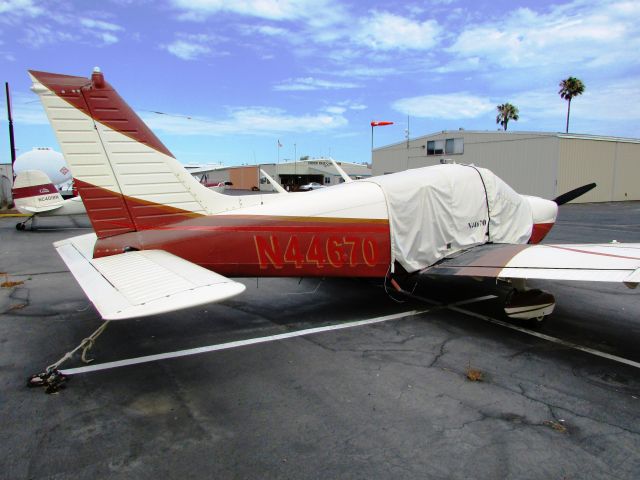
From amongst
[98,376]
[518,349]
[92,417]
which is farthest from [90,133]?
[518,349]

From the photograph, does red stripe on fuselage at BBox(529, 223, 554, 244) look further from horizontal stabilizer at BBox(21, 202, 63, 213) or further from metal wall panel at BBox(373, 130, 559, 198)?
metal wall panel at BBox(373, 130, 559, 198)

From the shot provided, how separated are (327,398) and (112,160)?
345cm

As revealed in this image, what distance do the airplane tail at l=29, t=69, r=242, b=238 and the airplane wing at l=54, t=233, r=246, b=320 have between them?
56 centimetres

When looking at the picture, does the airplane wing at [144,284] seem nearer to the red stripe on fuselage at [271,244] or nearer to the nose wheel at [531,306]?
the red stripe on fuselage at [271,244]

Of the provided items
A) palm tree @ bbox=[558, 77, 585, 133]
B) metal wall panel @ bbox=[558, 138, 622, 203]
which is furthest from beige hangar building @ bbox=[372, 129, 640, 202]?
palm tree @ bbox=[558, 77, 585, 133]

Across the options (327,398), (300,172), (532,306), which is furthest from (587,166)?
(300,172)

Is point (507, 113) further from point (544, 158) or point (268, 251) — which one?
point (268, 251)

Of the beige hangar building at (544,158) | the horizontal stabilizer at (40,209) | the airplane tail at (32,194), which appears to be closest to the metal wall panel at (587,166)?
the beige hangar building at (544,158)

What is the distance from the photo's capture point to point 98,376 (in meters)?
4.11

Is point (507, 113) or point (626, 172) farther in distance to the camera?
point (507, 113)

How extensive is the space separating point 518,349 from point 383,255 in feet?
6.35

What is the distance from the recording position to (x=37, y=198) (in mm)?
16938

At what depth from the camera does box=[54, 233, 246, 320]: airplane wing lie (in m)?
2.83

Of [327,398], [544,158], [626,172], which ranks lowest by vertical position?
[327,398]
